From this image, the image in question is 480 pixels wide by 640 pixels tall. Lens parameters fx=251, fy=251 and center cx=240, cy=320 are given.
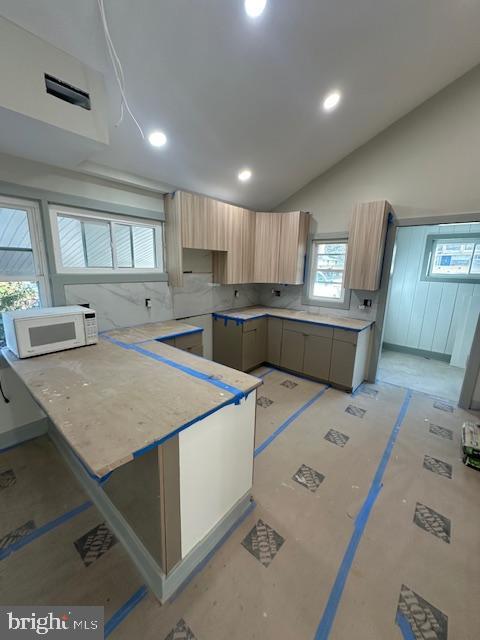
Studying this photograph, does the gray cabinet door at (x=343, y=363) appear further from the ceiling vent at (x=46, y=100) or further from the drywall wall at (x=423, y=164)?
the ceiling vent at (x=46, y=100)

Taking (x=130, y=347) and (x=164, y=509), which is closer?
(x=164, y=509)

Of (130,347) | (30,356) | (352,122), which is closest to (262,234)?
(352,122)

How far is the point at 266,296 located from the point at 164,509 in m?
3.74

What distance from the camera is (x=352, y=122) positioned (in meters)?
2.74

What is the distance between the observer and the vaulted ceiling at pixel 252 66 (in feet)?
4.85

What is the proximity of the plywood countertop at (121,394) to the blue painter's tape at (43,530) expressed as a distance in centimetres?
92

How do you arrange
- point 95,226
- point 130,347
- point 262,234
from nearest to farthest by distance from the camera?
point 130,347, point 95,226, point 262,234

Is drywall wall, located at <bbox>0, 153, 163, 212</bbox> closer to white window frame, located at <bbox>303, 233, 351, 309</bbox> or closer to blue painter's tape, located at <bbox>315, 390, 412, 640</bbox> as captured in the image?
white window frame, located at <bbox>303, 233, 351, 309</bbox>

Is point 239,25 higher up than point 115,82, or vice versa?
point 239,25

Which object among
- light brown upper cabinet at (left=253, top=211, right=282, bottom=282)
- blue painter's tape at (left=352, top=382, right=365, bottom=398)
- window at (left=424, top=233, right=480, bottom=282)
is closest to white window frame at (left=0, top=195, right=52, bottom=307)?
light brown upper cabinet at (left=253, top=211, right=282, bottom=282)

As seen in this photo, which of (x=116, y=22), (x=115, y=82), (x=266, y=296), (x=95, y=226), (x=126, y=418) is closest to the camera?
(x=126, y=418)

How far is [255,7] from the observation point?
1.52m

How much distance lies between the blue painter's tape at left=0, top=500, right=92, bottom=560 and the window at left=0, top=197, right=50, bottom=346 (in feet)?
4.70

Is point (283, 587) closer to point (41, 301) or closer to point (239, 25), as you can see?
point (41, 301)
